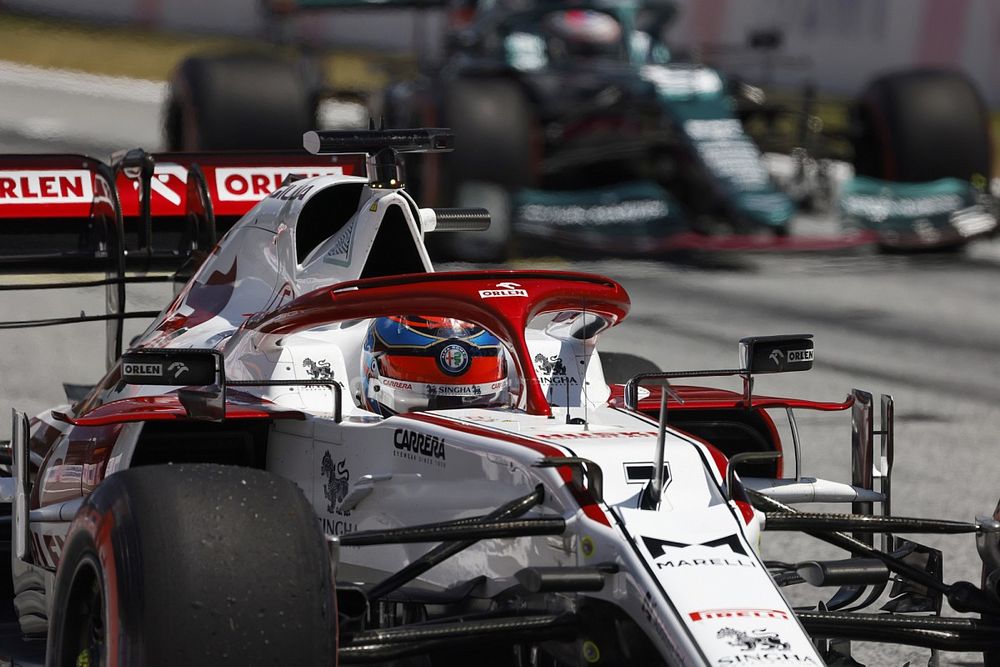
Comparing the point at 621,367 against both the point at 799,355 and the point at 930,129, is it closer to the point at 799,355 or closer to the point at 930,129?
the point at 799,355

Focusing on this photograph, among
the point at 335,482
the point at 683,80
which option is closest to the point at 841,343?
the point at 683,80

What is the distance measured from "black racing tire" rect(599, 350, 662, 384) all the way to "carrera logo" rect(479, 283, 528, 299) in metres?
1.51

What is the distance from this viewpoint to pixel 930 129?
1402 centimetres

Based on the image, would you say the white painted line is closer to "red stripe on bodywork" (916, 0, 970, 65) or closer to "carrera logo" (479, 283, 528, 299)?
"red stripe on bodywork" (916, 0, 970, 65)

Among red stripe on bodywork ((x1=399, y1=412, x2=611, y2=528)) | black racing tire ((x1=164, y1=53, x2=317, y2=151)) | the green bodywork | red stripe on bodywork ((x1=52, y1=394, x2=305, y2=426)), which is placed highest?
red stripe on bodywork ((x1=399, y1=412, x2=611, y2=528))

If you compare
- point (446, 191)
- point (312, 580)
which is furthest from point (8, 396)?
point (312, 580)

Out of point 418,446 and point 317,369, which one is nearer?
point 418,446

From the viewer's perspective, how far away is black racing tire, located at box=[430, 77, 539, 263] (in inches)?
495

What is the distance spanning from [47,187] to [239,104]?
602cm

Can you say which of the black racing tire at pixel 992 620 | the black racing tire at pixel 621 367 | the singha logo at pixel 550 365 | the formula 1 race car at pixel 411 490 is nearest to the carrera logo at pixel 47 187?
the formula 1 race car at pixel 411 490

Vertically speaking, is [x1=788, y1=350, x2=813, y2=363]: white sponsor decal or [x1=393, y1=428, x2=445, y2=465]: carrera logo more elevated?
[x1=788, y1=350, x2=813, y2=363]: white sponsor decal

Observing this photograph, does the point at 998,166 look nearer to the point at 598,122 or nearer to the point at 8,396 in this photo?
the point at 598,122

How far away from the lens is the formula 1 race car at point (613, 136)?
41.7 feet

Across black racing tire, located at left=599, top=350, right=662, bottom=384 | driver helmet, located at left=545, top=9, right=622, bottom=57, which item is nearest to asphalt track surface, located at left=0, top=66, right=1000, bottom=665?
black racing tire, located at left=599, top=350, right=662, bottom=384
